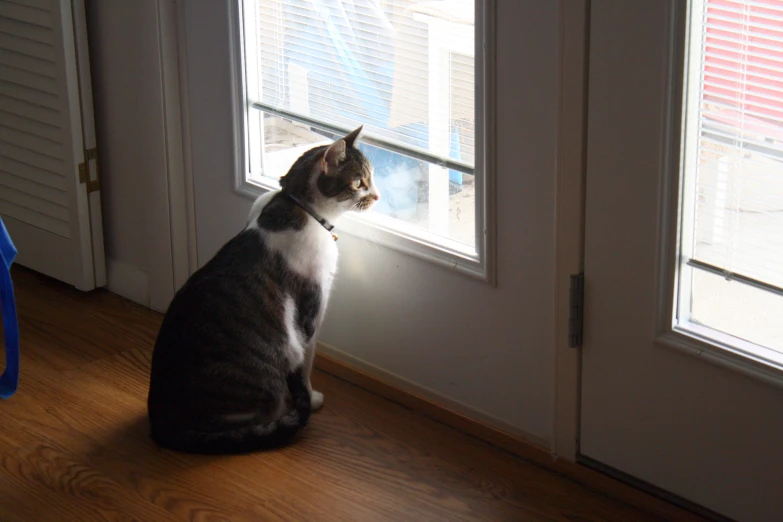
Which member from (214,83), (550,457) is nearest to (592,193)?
(550,457)

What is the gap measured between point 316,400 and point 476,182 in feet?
2.03

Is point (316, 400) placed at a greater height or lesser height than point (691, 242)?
lesser

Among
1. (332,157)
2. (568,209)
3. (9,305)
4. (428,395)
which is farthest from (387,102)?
(9,305)

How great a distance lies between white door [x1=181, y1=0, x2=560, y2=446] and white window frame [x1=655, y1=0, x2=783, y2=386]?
0.23 m

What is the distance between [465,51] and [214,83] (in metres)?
0.78

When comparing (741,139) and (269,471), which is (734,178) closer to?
(741,139)

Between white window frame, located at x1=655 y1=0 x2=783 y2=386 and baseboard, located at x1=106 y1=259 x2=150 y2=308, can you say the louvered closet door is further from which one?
white window frame, located at x1=655 y1=0 x2=783 y2=386

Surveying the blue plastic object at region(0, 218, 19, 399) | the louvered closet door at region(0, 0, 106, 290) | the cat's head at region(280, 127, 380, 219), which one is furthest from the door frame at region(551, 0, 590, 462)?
the louvered closet door at region(0, 0, 106, 290)

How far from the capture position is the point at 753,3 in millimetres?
1479

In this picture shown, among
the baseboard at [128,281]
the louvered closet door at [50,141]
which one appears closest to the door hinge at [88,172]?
the louvered closet door at [50,141]

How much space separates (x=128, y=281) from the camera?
2.85 meters

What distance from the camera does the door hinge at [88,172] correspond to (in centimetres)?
276

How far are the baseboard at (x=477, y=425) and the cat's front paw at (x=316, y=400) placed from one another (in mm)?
131

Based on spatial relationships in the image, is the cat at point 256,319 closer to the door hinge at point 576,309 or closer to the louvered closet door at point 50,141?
the door hinge at point 576,309
